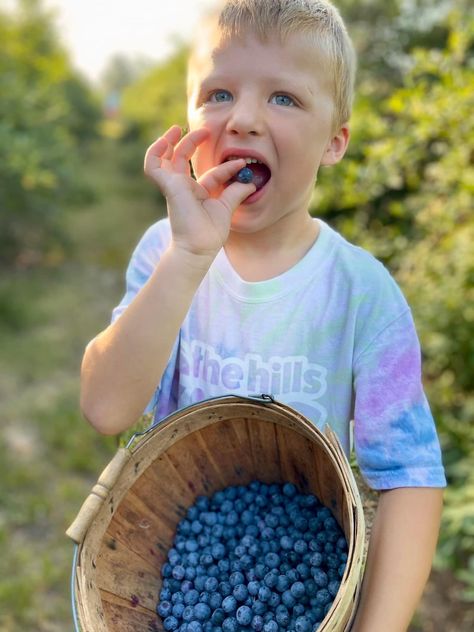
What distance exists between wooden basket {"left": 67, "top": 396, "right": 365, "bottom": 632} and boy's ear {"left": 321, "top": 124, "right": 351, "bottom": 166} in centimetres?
45

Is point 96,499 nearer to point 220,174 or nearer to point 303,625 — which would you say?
point 303,625

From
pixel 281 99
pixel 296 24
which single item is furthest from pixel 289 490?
pixel 296 24

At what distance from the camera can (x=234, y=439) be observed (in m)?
1.18

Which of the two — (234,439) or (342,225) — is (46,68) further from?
(234,439)

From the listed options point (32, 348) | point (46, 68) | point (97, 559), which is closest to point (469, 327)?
point (97, 559)

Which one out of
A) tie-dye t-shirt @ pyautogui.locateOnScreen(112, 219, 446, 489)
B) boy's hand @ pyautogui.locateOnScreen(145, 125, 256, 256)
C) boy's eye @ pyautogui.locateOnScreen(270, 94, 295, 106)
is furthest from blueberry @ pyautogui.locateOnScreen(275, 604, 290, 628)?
boy's eye @ pyautogui.locateOnScreen(270, 94, 295, 106)

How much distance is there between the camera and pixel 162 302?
39.2 inches

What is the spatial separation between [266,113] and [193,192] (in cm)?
17

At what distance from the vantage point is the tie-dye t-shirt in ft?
3.48

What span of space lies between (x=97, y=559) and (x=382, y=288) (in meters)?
0.61

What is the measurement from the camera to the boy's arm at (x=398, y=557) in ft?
3.15

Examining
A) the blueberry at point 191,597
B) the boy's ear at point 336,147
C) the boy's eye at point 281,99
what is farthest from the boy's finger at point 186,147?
the blueberry at point 191,597

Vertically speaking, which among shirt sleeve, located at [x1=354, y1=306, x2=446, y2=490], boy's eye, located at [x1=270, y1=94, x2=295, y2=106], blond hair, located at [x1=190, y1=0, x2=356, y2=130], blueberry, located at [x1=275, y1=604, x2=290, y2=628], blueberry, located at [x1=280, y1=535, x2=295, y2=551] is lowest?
blueberry, located at [x1=275, y1=604, x2=290, y2=628]

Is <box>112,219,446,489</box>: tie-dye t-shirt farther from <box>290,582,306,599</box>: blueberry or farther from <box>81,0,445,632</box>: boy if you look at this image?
<box>290,582,306,599</box>: blueberry
